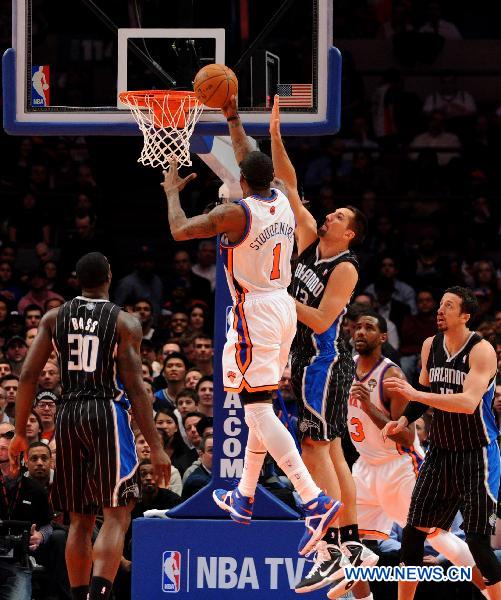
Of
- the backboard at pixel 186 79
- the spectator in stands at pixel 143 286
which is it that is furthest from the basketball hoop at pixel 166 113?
the spectator in stands at pixel 143 286

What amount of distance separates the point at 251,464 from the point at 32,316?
20.2 ft

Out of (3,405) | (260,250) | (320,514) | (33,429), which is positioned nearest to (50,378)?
(3,405)

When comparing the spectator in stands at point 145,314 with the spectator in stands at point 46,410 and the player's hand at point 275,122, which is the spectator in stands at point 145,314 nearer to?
the spectator in stands at point 46,410

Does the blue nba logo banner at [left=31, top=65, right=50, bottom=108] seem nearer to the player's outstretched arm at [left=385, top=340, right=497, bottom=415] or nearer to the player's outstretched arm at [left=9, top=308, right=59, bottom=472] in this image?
the player's outstretched arm at [left=9, top=308, right=59, bottom=472]

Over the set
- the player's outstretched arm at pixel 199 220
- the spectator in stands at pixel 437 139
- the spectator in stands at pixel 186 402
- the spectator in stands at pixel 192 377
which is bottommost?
the spectator in stands at pixel 186 402

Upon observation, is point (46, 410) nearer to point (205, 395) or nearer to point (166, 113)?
point (205, 395)

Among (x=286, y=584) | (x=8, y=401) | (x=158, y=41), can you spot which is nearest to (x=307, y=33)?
(x=8, y=401)

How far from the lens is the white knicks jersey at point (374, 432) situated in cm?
979

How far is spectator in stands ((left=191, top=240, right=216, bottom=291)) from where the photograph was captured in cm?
1517

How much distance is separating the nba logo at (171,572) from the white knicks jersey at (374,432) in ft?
6.08

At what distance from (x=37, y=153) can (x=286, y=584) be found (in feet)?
31.8

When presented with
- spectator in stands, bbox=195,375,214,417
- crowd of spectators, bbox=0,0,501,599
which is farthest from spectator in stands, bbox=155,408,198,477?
spectator in stands, bbox=195,375,214,417

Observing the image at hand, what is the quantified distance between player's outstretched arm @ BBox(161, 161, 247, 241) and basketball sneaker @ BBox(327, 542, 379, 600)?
6.72ft

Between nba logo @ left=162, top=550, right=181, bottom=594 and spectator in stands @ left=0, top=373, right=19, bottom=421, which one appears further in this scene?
spectator in stands @ left=0, top=373, right=19, bottom=421
